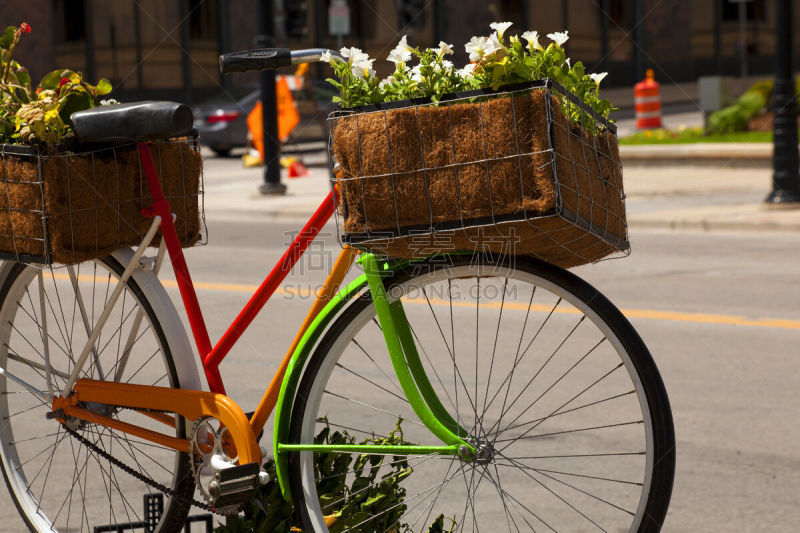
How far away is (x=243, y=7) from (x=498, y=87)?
107 ft

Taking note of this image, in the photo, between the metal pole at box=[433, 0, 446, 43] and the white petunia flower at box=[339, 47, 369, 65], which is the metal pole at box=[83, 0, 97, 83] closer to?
the metal pole at box=[433, 0, 446, 43]

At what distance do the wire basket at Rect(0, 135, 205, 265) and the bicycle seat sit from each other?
0.12m

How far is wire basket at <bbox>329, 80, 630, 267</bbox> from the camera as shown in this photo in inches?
115

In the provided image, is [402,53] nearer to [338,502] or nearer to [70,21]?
[338,502]

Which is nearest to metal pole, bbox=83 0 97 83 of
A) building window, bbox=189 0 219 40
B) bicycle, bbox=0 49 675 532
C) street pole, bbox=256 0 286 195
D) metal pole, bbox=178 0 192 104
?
metal pole, bbox=178 0 192 104

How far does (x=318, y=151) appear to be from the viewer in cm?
2631

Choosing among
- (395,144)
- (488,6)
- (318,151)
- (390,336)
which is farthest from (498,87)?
(488,6)

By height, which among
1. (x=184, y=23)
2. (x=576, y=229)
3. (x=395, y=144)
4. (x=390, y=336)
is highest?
(x=184, y=23)

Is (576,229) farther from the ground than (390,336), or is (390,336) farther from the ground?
(576,229)

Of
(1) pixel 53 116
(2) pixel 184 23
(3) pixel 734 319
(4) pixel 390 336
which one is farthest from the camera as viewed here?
(2) pixel 184 23

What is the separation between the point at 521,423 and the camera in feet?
16.7

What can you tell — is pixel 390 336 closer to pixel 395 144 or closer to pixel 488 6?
pixel 395 144

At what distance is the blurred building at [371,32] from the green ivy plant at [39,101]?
18.4 metres

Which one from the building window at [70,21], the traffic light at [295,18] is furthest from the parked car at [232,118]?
the building window at [70,21]
